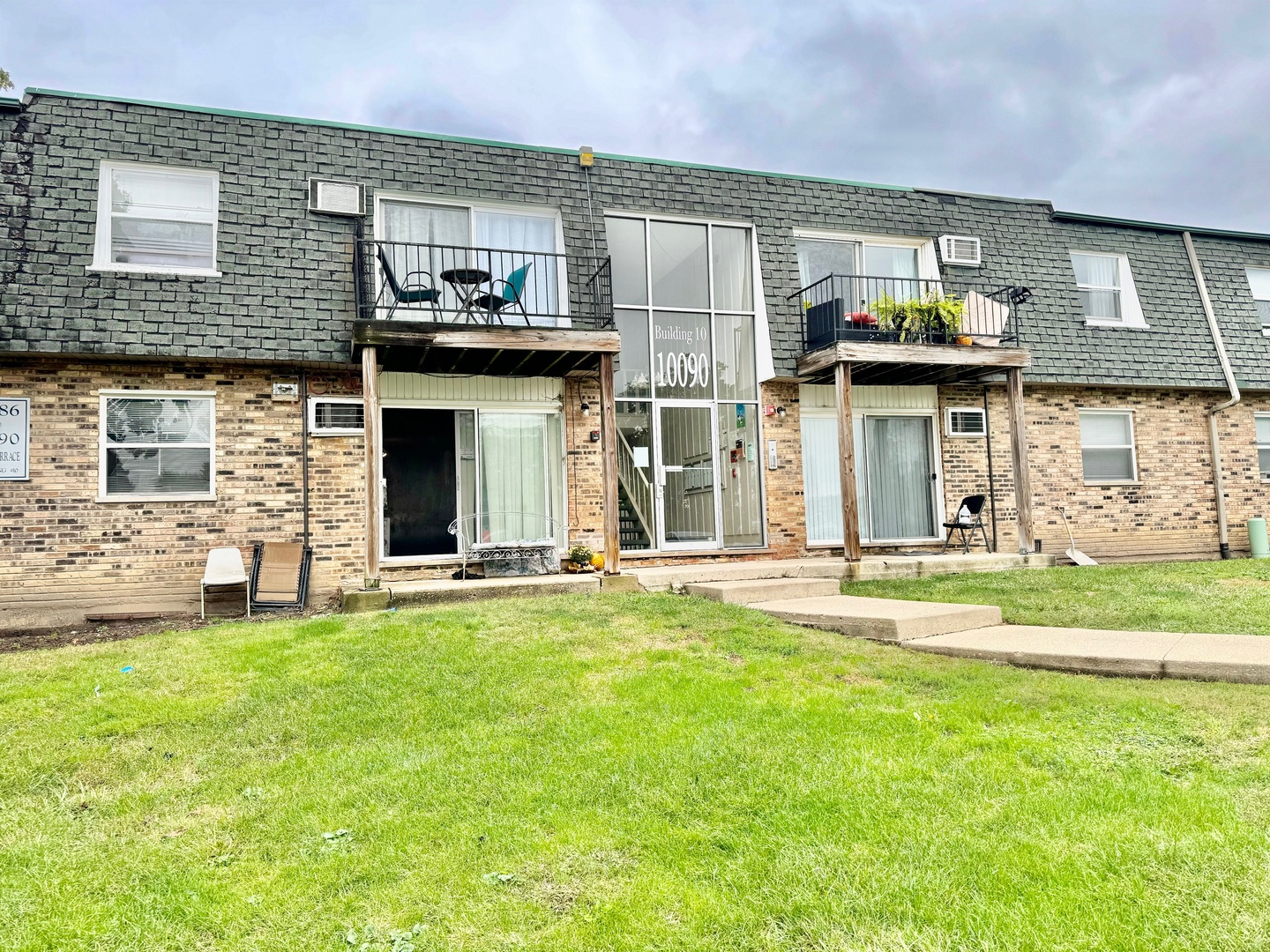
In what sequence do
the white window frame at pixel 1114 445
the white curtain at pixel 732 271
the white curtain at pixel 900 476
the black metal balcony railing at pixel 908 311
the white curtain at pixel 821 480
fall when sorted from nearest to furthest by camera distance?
the black metal balcony railing at pixel 908 311
the white curtain at pixel 821 480
the white curtain at pixel 732 271
the white curtain at pixel 900 476
the white window frame at pixel 1114 445

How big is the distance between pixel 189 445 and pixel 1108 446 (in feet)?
42.4

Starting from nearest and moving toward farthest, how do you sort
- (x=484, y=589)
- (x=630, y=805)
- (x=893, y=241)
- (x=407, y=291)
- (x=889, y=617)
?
(x=630, y=805) < (x=889, y=617) < (x=484, y=589) < (x=407, y=291) < (x=893, y=241)

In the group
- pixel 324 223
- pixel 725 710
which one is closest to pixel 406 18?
pixel 324 223

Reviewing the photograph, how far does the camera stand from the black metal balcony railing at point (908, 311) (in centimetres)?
1152

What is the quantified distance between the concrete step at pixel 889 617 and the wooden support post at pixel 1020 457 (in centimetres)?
449

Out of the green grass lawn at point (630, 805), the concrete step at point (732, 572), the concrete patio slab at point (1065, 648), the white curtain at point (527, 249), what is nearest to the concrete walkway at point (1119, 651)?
the concrete patio slab at point (1065, 648)

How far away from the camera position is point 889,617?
681 cm

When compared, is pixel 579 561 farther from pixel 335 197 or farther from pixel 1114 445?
pixel 1114 445

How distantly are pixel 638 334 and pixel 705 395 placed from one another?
4.04 feet

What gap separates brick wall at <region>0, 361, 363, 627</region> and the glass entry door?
3853 millimetres

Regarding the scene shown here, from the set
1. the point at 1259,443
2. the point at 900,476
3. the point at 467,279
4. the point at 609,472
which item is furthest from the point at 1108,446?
the point at 467,279

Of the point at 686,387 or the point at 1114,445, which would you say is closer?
the point at 686,387

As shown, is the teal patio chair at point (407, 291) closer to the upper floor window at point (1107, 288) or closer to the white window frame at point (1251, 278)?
the upper floor window at point (1107, 288)

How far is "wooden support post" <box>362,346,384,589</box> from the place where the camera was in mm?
8578
